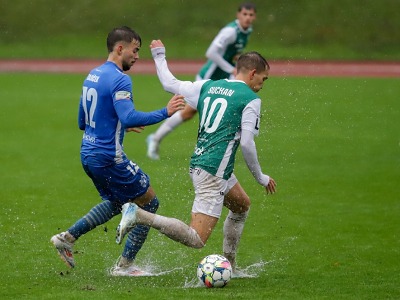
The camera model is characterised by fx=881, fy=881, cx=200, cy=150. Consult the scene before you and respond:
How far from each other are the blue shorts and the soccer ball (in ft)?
3.12

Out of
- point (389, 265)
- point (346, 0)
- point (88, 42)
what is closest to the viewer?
point (389, 265)

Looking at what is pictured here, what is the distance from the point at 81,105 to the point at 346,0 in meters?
30.5

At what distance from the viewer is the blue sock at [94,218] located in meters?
7.57

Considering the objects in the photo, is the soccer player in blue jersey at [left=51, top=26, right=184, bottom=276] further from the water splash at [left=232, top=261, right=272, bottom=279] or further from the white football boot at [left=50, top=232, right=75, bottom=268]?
the water splash at [left=232, top=261, right=272, bottom=279]

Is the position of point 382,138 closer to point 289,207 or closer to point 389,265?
point 289,207

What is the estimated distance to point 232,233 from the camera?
766cm

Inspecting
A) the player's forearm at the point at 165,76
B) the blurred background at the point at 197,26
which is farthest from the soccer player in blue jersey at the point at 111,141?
the blurred background at the point at 197,26

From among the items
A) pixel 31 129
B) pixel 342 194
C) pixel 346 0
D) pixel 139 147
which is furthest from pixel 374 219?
pixel 346 0

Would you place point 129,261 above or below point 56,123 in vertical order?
above

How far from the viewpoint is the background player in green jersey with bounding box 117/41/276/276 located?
706 cm

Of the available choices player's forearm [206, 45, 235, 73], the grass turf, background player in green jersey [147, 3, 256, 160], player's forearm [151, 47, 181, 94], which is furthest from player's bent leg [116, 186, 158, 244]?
player's forearm [206, 45, 235, 73]

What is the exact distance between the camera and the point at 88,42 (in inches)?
1344

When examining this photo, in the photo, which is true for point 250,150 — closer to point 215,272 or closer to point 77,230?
point 215,272

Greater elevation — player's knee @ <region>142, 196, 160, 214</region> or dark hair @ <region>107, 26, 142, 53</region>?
dark hair @ <region>107, 26, 142, 53</region>
